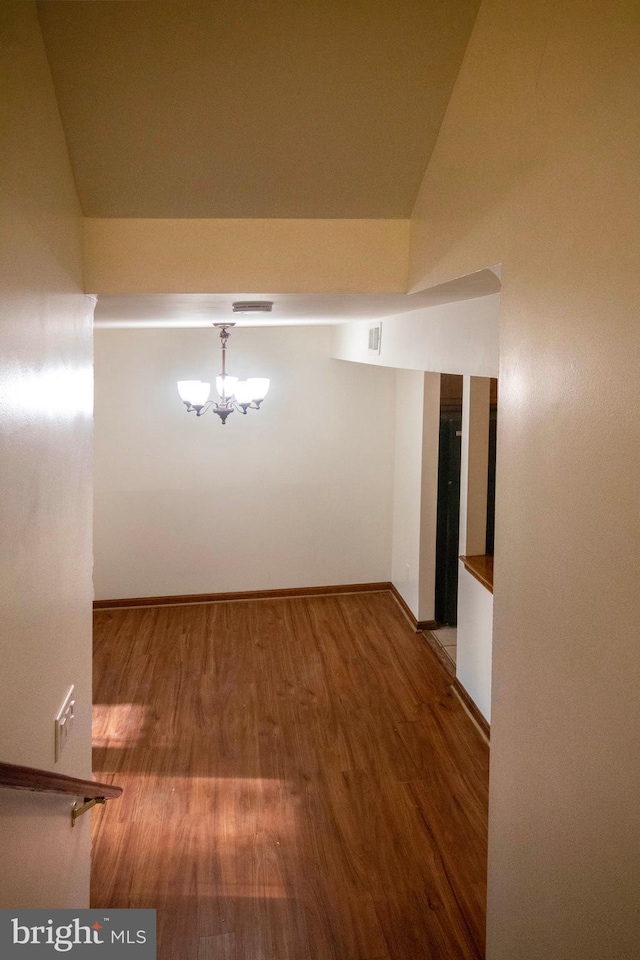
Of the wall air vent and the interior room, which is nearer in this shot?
the interior room

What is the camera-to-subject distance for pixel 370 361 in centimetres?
480

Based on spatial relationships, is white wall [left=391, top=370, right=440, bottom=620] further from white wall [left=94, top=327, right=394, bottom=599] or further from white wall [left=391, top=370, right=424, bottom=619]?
white wall [left=94, top=327, right=394, bottom=599]

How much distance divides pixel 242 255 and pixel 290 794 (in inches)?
116

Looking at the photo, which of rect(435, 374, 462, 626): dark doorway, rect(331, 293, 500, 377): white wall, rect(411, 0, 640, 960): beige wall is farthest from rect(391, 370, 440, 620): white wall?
rect(411, 0, 640, 960): beige wall

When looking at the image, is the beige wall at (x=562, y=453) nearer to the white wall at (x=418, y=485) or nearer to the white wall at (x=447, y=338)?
the white wall at (x=447, y=338)

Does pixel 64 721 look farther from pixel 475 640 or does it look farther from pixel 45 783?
pixel 475 640

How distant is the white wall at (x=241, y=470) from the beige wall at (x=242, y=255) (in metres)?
4.24

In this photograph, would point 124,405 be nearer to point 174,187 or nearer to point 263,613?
point 263,613

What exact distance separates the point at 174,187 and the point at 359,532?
17.0 ft

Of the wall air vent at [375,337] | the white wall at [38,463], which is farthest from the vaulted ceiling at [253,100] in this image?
the wall air vent at [375,337]

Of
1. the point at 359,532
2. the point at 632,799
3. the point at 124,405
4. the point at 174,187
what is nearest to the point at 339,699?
the point at 359,532

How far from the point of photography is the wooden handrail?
1.37m

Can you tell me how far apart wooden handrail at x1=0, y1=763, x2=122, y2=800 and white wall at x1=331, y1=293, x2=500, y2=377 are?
1624mm

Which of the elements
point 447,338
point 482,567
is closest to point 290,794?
point 482,567
